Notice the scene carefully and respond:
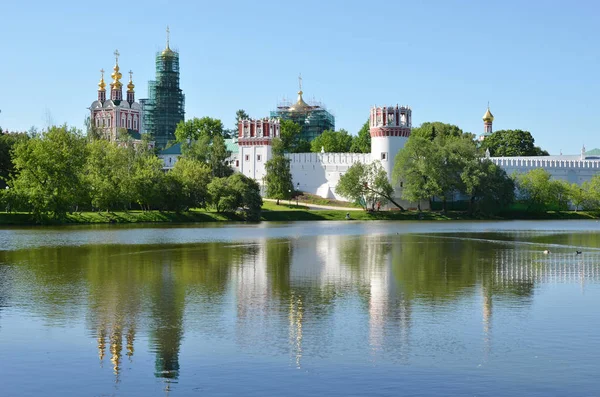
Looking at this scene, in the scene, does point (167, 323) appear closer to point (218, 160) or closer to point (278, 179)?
point (218, 160)

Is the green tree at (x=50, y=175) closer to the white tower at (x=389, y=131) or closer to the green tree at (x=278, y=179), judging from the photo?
the green tree at (x=278, y=179)

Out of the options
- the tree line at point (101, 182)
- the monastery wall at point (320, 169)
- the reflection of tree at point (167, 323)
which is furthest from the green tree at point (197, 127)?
the reflection of tree at point (167, 323)

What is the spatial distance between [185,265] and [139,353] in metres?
13.2

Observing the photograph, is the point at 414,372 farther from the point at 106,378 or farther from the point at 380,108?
the point at 380,108

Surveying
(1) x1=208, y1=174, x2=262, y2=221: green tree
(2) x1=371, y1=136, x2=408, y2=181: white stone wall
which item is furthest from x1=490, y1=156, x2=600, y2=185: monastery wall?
(1) x1=208, y1=174, x2=262, y2=221: green tree

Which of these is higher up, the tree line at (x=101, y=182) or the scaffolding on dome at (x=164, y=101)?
the scaffolding on dome at (x=164, y=101)

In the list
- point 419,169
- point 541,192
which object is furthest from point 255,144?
point 541,192

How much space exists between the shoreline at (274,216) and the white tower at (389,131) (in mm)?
8911

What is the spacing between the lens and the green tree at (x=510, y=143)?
97.4 meters

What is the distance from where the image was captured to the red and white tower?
3430 inches

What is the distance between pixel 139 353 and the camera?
1362 centimetres

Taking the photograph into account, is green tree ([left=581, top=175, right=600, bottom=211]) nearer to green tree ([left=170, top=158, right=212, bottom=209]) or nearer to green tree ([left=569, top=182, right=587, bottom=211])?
green tree ([left=569, top=182, right=587, bottom=211])

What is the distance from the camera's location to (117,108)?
108m

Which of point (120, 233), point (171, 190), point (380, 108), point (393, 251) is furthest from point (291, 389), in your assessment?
point (380, 108)
